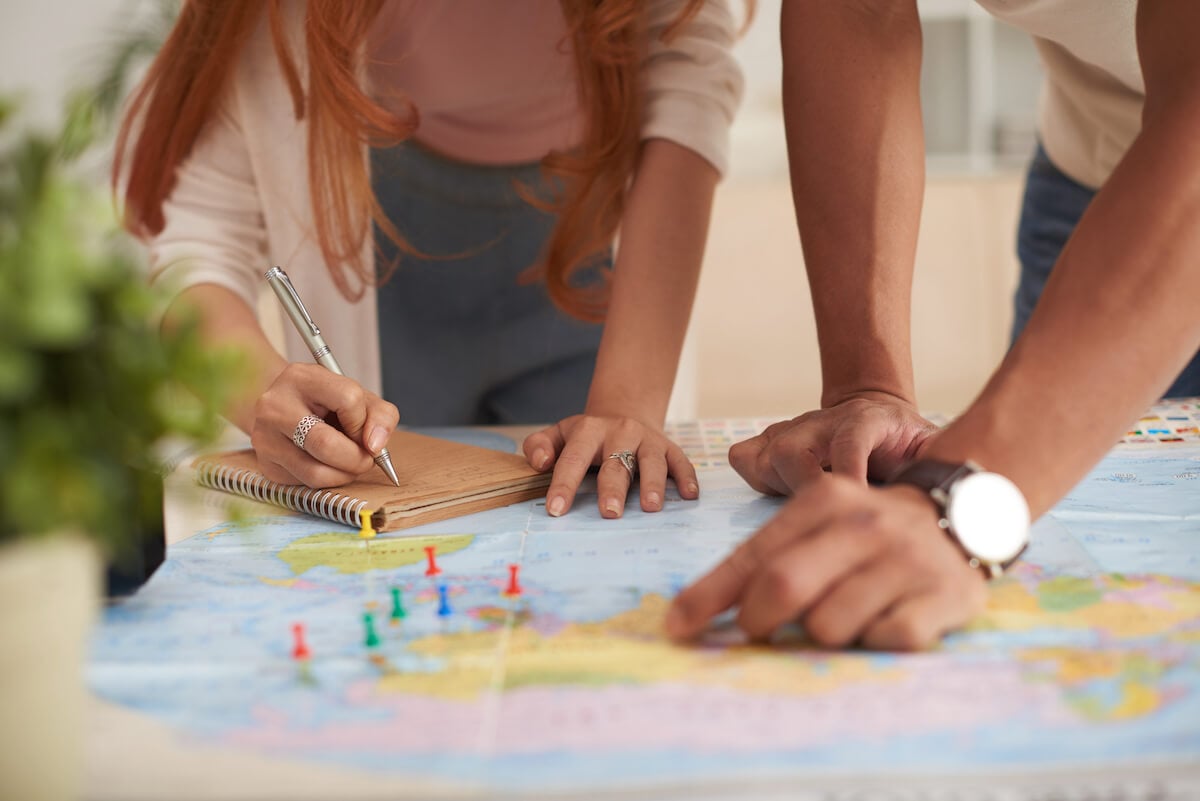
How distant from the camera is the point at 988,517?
26.1 inches

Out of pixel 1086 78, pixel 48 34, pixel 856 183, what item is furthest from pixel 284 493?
pixel 48 34

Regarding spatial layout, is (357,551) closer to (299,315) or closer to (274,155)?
(299,315)

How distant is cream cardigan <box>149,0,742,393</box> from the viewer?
1304mm

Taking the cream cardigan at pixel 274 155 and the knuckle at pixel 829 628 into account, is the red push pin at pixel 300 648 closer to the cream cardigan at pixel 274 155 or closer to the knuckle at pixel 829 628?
the knuckle at pixel 829 628

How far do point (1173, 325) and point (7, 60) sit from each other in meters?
4.34

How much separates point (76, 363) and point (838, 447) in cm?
64

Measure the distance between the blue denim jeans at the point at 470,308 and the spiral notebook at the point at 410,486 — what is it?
451 millimetres

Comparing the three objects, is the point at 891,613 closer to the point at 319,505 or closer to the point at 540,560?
the point at 540,560

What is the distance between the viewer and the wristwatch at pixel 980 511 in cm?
66

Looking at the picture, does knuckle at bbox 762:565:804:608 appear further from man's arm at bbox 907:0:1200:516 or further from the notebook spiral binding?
the notebook spiral binding

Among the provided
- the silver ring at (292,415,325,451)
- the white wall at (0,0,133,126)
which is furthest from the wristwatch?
the white wall at (0,0,133,126)

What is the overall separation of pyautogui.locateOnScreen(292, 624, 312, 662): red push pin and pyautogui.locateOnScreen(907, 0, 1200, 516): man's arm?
0.42 meters

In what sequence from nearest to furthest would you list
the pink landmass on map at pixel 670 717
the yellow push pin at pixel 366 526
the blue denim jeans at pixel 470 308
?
1. the pink landmass on map at pixel 670 717
2. the yellow push pin at pixel 366 526
3. the blue denim jeans at pixel 470 308

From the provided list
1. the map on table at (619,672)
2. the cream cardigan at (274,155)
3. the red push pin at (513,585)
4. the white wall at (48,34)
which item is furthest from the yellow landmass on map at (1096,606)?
the white wall at (48,34)
